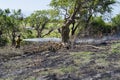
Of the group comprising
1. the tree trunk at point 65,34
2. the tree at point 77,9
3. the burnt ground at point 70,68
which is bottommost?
the burnt ground at point 70,68

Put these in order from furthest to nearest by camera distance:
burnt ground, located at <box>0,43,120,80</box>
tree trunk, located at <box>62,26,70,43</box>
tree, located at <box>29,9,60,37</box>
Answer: tree, located at <box>29,9,60,37</box>, tree trunk, located at <box>62,26,70,43</box>, burnt ground, located at <box>0,43,120,80</box>

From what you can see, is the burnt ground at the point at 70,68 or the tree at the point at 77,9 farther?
the tree at the point at 77,9

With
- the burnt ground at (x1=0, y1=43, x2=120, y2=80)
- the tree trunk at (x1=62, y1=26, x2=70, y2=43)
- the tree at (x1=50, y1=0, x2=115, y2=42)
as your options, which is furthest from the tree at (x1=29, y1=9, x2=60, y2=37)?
the burnt ground at (x1=0, y1=43, x2=120, y2=80)

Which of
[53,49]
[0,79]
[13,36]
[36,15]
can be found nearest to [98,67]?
[0,79]

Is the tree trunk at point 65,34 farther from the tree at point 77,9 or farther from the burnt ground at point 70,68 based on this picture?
the burnt ground at point 70,68

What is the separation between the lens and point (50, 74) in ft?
25.7

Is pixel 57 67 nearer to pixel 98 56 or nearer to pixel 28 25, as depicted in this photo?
pixel 98 56

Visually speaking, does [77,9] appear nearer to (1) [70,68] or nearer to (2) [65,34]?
(2) [65,34]

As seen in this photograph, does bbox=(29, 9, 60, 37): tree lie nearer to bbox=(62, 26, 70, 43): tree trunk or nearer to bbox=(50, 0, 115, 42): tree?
bbox=(50, 0, 115, 42): tree

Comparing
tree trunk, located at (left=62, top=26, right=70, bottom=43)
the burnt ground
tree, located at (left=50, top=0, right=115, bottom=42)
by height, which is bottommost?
the burnt ground

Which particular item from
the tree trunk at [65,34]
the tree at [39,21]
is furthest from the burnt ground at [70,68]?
the tree at [39,21]

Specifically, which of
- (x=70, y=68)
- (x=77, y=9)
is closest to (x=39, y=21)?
(x=77, y=9)

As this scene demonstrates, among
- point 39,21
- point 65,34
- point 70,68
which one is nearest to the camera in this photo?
point 70,68

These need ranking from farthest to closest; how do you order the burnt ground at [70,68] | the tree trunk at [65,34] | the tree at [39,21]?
the tree at [39,21] < the tree trunk at [65,34] < the burnt ground at [70,68]
